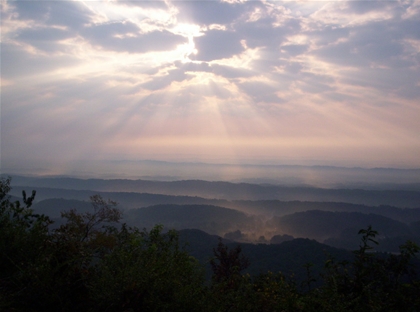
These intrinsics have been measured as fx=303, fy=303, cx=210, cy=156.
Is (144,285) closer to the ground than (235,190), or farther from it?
farther from it

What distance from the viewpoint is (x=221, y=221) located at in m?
90.2

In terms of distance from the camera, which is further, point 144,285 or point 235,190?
point 235,190

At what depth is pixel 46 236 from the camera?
5.88m

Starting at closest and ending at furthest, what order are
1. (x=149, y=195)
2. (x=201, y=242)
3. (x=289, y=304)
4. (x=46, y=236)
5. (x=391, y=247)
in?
1. (x=289, y=304)
2. (x=46, y=236)
3. (x=201, y=242)
4. (x=391, y=247)
5. (x=149, y=195)

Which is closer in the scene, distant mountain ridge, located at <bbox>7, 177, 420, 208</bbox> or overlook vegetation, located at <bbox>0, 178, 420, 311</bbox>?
overlook vegetation, located at <bbox>0, 178, 420, 311</bbox>

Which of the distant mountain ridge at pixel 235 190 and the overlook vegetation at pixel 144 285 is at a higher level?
the overlook vegetation at pixel 144 285

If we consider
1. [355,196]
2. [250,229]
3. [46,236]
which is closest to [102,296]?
[46,236]

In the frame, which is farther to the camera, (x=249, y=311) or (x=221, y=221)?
(x=221, y=221)

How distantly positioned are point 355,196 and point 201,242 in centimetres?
11114

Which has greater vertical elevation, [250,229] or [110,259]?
[110,259]

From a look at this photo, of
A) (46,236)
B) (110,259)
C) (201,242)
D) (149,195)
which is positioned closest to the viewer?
(110,259)

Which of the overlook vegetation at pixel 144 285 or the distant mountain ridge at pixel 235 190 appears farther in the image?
the distant mountain ridge at pixel 235 190

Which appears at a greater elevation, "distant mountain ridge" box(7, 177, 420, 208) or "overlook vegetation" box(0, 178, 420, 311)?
"overlook vegetation" box(0, 178, 420, 311)

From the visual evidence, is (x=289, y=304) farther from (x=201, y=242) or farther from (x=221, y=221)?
(x=221, y=221)
